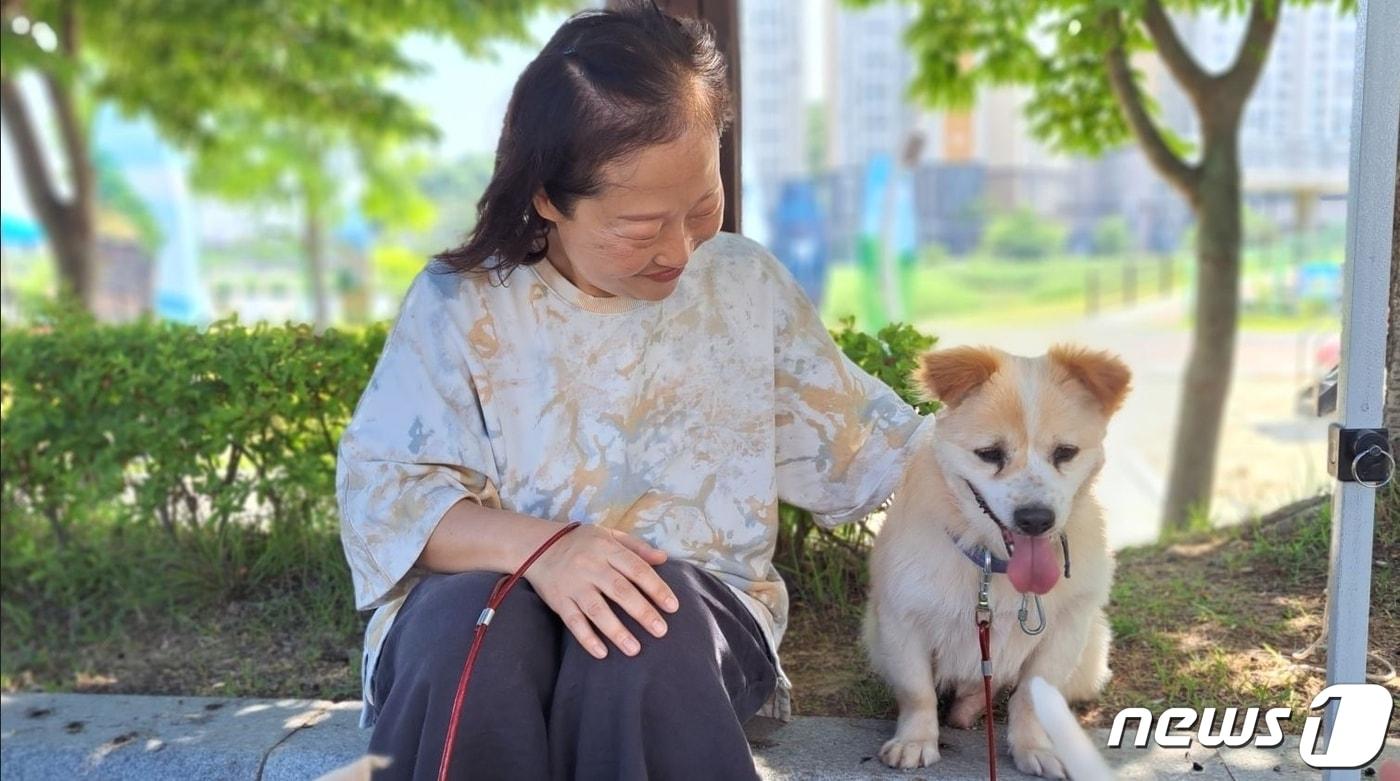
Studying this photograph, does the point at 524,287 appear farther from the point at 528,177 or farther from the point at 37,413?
the point at 37,413

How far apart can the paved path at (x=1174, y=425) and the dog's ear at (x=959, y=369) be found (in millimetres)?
1682

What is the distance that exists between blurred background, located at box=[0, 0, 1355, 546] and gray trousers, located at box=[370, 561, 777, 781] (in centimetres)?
108

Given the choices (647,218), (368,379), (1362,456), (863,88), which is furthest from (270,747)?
(863,88)

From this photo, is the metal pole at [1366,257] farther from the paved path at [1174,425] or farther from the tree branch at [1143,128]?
the tree branch at [1143,128]

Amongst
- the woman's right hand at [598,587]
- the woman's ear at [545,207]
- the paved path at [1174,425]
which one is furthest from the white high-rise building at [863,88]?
the woman's right hand at [598,587]

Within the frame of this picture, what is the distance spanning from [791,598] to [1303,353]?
40.8 feet

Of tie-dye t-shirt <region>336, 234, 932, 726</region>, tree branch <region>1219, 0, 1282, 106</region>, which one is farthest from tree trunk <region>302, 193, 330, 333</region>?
tie-dye t-shirt <region>336, 234, 932, 726</region>

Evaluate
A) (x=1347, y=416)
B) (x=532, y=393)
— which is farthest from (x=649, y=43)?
(x=1347, y=416)

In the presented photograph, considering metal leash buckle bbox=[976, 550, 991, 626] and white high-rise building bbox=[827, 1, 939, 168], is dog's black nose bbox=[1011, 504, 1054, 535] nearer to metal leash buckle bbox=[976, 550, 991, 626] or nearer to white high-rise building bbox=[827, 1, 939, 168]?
metal leash buckle bbox=[976, 550, 991, 626]

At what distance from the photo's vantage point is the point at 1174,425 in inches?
324

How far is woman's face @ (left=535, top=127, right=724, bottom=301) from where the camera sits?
201cm

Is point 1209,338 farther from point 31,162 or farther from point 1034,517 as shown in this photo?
point 31,162

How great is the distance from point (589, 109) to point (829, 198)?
25.6 m

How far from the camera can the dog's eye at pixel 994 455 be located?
2340 millimetres
